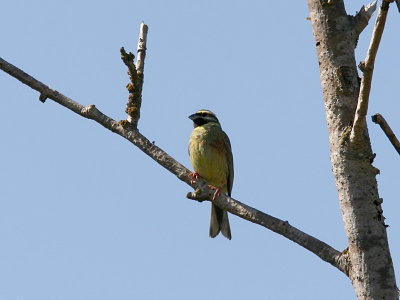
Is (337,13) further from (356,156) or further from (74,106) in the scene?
(74,106)

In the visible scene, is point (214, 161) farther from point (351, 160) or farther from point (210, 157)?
point (351, 160)

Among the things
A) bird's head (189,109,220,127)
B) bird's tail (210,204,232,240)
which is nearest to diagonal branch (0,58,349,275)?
bird's tail (210,204,232,240)

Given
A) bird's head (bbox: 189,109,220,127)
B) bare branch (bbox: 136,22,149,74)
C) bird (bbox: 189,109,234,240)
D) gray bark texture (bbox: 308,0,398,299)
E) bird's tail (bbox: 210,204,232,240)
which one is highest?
bird's head (bbox: 189,109,220,127)

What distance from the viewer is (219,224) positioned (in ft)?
29.2

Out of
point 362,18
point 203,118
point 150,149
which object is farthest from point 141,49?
point 203,118

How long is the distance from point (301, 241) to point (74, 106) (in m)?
1.89

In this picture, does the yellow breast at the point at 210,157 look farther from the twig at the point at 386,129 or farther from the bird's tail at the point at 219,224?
the twig at the point at 386,129

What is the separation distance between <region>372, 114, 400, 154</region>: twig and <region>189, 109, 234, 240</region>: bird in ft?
16.1

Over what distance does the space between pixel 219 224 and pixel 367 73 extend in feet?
18.0

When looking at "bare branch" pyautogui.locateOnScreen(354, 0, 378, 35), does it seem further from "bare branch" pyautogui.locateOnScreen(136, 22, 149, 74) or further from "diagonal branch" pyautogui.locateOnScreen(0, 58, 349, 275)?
"bare branch" pyautogui.locateOnScreen(136, 22, 149, 74)

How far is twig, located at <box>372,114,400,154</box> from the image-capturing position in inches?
153

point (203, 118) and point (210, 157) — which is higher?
point (203, 118)

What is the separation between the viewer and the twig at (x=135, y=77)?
192 inches

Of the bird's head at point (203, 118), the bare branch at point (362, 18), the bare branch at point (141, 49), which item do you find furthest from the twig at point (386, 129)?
the bird's head at point (203, 118)
